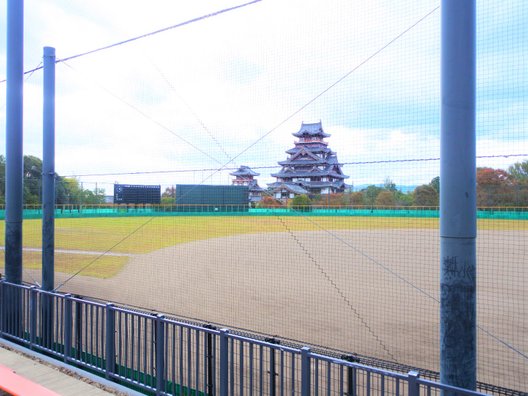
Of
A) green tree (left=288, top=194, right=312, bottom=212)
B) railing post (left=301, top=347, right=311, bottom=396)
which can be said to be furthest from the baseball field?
railing post (left=301, top=347, right=311, bottom=396)

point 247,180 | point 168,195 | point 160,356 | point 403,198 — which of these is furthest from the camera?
point 168,195

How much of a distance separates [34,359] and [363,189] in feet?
17.0

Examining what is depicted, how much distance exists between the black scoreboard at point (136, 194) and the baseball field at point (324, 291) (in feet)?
2.34

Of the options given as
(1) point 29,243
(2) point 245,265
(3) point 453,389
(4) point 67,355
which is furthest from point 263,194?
(1) point 29,243

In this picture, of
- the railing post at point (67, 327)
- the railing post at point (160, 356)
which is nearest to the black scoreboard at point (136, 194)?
the railing post at point (67, 327)

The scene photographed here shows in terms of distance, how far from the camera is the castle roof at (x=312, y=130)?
661cm

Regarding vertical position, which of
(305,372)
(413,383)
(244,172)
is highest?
(244,172)

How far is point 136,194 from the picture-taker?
8695 mm

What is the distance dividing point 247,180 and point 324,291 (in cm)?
650

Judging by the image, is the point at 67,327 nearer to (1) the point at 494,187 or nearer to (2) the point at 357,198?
(2) the point at 357,198

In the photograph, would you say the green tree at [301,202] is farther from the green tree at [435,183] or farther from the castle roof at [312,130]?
the green tree at [435,183]

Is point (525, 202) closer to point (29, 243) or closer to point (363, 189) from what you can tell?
point (363, 189)

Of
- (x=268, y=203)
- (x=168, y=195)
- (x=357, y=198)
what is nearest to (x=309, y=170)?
(x=357, y=198)

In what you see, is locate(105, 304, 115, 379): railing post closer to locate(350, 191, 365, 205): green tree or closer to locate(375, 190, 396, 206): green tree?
locate(350, 191, 365, 205): green tree
